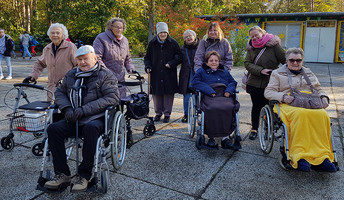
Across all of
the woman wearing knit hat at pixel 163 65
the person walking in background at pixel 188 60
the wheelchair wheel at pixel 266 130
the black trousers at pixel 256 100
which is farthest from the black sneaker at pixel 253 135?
the woman wearing knit hat at pixel 163 65

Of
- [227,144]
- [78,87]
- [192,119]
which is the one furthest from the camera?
[192,119]

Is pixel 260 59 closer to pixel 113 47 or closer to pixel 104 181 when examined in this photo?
pixel 113 47

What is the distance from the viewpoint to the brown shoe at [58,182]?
270 centimetres

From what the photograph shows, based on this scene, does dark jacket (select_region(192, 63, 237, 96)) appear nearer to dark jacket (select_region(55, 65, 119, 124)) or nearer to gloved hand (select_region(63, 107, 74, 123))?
dark jacket (select_region(55, 65, 119, 124))

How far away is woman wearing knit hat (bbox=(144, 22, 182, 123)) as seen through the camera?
16.9 feet

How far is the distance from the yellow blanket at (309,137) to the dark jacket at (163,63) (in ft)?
7.99

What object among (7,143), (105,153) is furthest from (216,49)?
(7,143)

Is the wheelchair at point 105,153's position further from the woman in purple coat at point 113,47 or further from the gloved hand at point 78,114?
the woman in purple coat at point 113,47

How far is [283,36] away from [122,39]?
17.1 m

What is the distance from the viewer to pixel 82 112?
2924 millimetres

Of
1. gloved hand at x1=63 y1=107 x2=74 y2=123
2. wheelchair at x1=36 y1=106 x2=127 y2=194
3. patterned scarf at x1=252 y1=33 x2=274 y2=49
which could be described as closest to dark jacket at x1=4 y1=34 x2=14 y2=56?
wheelchair at x1=36 y1=106 x2=127 y2=194

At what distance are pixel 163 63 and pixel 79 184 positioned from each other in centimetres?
294

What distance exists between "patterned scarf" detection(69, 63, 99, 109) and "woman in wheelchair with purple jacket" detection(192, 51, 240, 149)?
148 cm

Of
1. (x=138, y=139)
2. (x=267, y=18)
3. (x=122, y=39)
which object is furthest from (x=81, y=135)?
(x=267, y=18)
